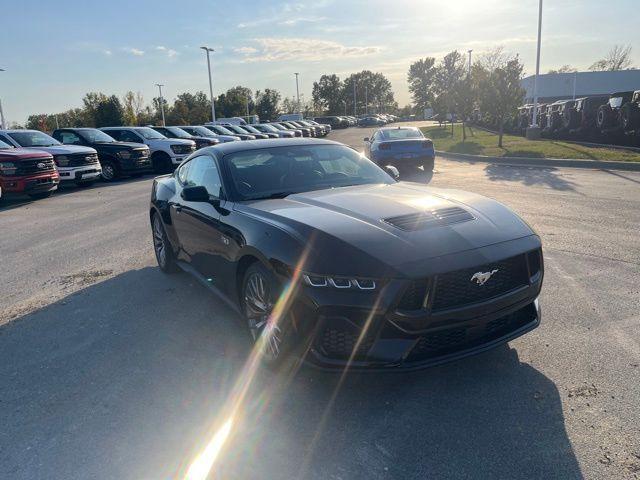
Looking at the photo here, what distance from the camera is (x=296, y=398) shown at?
3.17m

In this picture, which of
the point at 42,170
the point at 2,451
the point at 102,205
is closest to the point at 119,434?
the point at 2,451

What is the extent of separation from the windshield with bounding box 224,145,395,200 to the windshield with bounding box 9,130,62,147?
13.3 m

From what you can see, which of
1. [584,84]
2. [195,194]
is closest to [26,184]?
[195,194]

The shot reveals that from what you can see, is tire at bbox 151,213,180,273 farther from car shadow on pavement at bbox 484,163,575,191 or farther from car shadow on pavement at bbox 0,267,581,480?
car shadow on pavement at bbox 484,163,575,191

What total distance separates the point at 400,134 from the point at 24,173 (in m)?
10.7

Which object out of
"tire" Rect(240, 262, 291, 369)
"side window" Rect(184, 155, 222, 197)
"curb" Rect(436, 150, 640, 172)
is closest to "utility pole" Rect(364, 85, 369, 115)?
"curb" Rect(436, 150, 640, 172)

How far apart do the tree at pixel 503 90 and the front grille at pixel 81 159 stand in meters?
16.0

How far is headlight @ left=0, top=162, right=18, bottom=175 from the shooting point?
1224 cm

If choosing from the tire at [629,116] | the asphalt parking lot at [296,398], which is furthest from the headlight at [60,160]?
the tire at [629,116]

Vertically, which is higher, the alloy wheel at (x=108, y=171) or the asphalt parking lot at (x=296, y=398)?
the alloy wheel at (x=108, y=171)

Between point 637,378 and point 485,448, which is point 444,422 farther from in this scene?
point 637,378

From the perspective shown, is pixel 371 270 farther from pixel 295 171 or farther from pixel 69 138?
pixel 69 138

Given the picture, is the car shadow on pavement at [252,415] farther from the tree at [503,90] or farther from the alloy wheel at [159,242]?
the tree at [503,90]

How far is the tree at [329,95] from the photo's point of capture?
115875 mm
